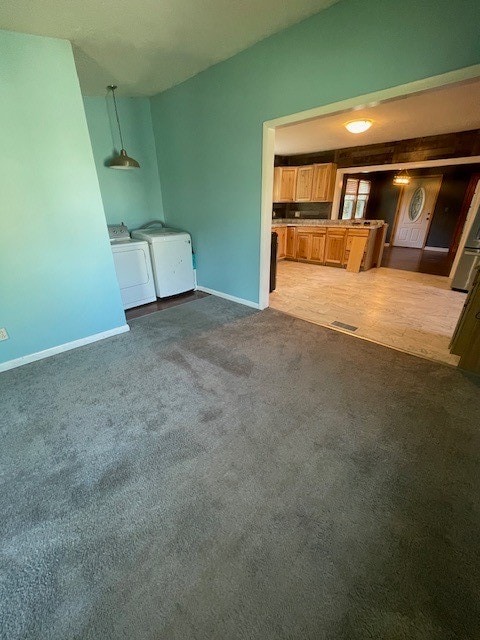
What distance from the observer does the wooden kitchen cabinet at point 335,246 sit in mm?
5773

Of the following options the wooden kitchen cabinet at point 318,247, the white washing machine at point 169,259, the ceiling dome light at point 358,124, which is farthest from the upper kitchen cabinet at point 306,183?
the white washing machine at point 169,259

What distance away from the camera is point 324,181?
235 inches

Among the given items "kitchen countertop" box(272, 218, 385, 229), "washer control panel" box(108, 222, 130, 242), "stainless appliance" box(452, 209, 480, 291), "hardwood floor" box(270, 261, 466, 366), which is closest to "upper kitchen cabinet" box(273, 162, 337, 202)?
"kitchen countertop" box(272, 218, 385, 229)

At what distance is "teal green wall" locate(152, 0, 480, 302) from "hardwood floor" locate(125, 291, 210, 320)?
12.0 inches

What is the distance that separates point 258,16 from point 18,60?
6.24ft

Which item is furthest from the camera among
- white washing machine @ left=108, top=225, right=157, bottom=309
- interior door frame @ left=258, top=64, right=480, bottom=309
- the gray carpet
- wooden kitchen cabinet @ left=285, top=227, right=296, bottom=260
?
wooden kitchen cabinet @ left=285, top=227, right=296, bottom=260

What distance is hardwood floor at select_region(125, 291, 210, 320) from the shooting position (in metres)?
3.57

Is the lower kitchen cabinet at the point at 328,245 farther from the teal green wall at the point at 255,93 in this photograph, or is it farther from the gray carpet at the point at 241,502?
the gray carpet at the point at 241,502

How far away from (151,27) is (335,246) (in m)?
4.79

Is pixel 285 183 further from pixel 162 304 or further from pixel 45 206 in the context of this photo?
pixel 45 206

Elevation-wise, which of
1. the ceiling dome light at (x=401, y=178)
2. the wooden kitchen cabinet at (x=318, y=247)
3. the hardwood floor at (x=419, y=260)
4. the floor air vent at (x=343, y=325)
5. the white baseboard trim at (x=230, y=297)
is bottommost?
the hardwood floor at (x=419, y=260)

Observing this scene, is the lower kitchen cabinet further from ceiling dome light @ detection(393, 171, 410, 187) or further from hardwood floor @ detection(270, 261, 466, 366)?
ceiling dome light @ detection(393, 171, 410, 187)

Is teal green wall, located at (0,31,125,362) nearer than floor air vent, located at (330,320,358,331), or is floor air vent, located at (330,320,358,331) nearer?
teal green wall, located at (0,31,125,362)

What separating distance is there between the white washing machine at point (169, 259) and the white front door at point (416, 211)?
7890mm
